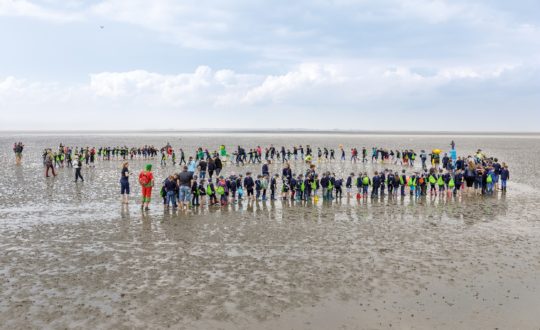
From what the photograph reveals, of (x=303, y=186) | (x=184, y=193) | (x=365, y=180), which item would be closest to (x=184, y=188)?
(x=184, y=193)

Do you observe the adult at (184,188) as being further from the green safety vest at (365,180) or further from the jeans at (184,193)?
the green safety vest at (365,180)

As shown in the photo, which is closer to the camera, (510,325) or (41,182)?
(510,325)

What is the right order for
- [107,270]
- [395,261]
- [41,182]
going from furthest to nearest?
[41,182] < [395,261] < [107,270]

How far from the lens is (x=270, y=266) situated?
11.8m

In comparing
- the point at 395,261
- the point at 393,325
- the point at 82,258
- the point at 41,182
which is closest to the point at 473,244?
the point at 395,261

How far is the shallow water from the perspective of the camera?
888 cm

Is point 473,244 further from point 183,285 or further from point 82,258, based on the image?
point 82,258

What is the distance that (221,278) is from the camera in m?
10.9

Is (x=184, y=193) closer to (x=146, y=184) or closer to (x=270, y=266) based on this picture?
(x=146, y=184)

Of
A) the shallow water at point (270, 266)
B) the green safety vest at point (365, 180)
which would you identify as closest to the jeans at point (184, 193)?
the shallow water at point (270, 266)

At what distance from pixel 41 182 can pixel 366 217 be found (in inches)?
835

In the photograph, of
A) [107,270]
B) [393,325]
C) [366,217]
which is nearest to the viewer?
[393,325]

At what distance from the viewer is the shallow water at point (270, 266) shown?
8883 millimetres

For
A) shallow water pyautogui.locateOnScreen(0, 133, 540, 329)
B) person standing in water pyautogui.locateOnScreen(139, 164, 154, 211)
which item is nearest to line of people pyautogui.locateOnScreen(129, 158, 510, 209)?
person standing in water pyautogui.locateOnScreen(139, 164, 154, 211)
